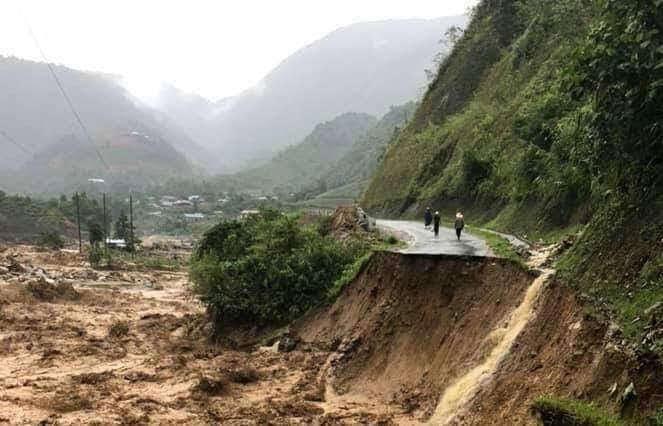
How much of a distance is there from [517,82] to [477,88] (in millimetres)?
9456

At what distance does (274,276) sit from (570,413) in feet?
48.6

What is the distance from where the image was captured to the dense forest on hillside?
1036cm

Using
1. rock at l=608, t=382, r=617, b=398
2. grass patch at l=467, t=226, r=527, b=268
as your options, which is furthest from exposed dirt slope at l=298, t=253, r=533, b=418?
rock at l=608, t=382, r=617, b=398

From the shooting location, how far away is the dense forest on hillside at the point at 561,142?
1036 cm

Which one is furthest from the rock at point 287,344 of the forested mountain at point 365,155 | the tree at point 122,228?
the forested mountain at point 365,155

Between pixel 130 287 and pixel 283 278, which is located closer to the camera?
pixel 283 278

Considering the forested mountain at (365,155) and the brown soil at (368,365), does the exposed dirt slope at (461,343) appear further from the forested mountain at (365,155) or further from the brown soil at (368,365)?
the forested mountain at (365,155)

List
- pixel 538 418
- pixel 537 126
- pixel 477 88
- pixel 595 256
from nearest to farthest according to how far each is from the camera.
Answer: pixel 538 418, pixel 595 256, pixel 537 126, pixel 477 88

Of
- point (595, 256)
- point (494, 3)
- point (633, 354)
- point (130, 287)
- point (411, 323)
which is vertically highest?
point (494, 3)

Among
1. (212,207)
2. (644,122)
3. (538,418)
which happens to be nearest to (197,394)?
(538,418)

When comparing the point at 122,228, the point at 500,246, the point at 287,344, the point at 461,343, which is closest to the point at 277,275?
the point at 287,344

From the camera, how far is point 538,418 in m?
9.59

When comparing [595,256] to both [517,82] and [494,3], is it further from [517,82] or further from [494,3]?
[494,3]

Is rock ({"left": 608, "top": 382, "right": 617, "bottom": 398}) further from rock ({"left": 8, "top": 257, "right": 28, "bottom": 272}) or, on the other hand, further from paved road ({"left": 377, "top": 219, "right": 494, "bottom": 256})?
rock ({"left": 8, "top": 257, "right": 28, "bottom": 272})
